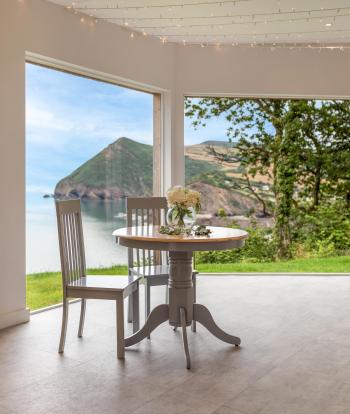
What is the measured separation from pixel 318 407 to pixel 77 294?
160 cm

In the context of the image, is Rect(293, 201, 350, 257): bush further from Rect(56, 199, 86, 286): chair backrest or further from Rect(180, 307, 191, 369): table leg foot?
Rect(56, 199, 86, 286): chair backrest

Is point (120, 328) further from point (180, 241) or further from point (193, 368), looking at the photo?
point (180, 241)

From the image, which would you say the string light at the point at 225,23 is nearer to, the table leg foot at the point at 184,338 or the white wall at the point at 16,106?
the white wall at the point at 16,106

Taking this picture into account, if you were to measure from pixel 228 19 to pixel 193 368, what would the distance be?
3286mm

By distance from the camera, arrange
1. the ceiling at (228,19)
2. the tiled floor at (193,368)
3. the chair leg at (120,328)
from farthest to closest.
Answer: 1. the ceiling at (228,19)
2. the chair leg at (120,328)
3. the tiled floor at (193,368)

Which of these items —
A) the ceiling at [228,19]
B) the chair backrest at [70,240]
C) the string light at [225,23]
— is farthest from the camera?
the string light at [225,23]

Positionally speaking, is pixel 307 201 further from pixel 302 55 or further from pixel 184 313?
pixel 184 313

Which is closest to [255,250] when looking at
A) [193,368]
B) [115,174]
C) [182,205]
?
[115,174]

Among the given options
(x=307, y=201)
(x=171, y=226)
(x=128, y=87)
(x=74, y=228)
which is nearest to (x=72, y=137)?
(x=128, y=87)

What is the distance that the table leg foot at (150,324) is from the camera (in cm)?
334

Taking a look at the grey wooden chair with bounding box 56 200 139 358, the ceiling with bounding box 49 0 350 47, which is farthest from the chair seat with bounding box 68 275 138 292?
the ceiling with bounding box 49 0 350 47

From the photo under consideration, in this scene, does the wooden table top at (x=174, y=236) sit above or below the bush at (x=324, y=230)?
above

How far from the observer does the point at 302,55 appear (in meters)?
5.78

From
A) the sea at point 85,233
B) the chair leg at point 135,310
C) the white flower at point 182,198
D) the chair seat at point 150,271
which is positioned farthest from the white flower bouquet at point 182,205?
the sea at point 85,233
